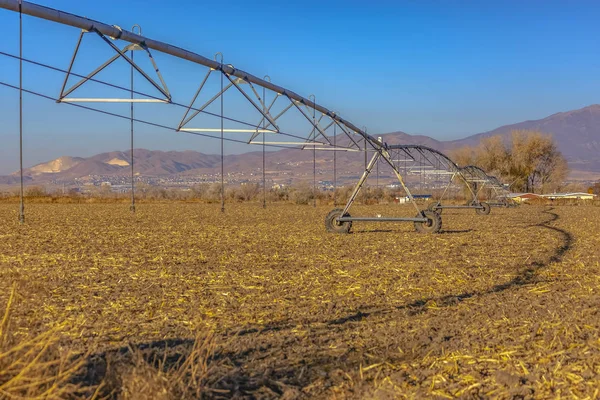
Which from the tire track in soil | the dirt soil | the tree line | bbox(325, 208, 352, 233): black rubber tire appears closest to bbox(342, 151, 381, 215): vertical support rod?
bbox(325, 208, 352, 233): black rubber tire

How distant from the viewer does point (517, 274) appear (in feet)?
34.9

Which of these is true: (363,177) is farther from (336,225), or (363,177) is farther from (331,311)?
(331,311)

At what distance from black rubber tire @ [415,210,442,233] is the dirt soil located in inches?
119

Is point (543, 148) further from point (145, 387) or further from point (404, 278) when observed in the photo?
point (145, 387)

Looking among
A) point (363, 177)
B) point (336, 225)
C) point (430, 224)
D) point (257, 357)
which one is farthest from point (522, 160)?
point (257, 357)

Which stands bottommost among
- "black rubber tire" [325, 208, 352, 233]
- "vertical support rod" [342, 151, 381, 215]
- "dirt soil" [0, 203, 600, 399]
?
"dirt soil" [0, 203, 600, 399]

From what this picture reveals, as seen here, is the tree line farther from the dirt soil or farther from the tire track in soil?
the tire track in soil

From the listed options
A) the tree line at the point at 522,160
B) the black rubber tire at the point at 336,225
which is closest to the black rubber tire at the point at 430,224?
the black rubber tire at the point at 336,225

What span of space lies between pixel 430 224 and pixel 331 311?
39.0 feet

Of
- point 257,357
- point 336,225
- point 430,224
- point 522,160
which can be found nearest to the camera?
point 257,357

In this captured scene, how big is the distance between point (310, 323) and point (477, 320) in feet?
5.66

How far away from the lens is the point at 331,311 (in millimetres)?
7484

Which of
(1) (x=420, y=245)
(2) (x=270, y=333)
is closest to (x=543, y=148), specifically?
(1) (x=420, y=245)

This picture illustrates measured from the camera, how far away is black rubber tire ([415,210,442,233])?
18562 mm
